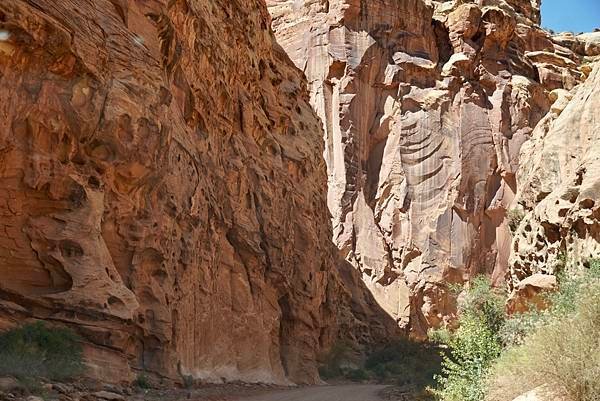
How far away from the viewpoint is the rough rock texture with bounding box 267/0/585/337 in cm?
5000

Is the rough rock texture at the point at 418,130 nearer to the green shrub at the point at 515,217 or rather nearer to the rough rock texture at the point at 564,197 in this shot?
the green shrub at the point at 515,217

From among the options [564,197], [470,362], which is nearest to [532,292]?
[564,197]

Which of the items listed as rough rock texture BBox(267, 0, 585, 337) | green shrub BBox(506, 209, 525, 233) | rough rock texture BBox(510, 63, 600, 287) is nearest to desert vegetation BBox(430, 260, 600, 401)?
rough rock texture BBox(510, 63, 600, 287)

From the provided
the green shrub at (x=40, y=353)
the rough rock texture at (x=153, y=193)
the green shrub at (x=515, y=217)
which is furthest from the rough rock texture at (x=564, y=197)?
the green shrub at (x=40, y=353)

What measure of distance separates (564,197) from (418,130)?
34.2 metres

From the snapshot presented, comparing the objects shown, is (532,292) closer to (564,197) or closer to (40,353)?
(564,197)

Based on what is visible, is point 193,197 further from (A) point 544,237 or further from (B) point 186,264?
(A) point 544,237

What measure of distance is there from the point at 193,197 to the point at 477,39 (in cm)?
4123

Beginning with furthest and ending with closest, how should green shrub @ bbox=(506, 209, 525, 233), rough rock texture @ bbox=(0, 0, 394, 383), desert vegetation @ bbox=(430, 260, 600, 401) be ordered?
green shrub @ bbox=(506, 209, 525, 233) < rough rock texture @ bbox=(0, 0, 394, 383) < desert vegetation @ bbox=(430, 260, 600, 401)

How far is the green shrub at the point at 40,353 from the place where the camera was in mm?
12219

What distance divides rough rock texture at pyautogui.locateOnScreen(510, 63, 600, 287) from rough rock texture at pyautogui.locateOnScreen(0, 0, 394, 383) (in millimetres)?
10092

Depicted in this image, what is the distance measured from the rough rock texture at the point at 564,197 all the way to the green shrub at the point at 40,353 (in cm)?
1274

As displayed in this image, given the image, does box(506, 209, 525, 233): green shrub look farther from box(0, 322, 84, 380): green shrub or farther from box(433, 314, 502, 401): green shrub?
box(0, 322, 84, 380): green shrub

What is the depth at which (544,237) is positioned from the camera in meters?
21.0
